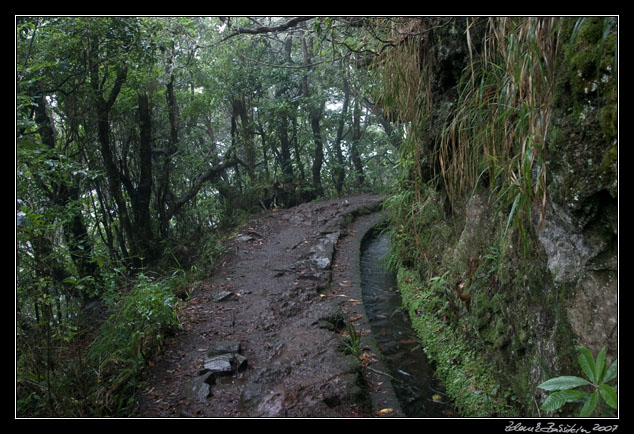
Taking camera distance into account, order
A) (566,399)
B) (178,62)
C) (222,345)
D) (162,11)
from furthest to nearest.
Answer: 1. (178,62)
2. (222,345)
3. (162,11)
4. (566,399)

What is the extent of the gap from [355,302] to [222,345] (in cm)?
150

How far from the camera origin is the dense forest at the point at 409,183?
178 cm

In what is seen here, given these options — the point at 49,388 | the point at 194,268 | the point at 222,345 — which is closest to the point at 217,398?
the point at 222,345

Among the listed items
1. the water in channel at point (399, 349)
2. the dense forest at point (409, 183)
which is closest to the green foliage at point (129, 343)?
the dense forest at point (409, 183)

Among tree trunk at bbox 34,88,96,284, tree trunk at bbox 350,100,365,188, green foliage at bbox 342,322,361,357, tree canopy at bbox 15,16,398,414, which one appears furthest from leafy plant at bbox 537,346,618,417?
tree trunk at bbox 350,100,365,188

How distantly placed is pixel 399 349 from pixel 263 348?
1.12 meters

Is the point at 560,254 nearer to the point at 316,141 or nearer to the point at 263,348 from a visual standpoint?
the point at 263,348

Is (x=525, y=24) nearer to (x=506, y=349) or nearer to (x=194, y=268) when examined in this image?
(x=506, y=349)

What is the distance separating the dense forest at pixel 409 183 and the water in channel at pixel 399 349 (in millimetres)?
158

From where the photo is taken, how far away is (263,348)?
3318 mm

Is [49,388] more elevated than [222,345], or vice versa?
[49,388]

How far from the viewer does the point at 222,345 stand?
3.30 meters

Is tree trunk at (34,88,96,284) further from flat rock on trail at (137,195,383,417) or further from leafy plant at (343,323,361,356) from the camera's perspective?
leafy plant at (343,323,361,356)

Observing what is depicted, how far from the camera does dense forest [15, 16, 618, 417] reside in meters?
1.78
